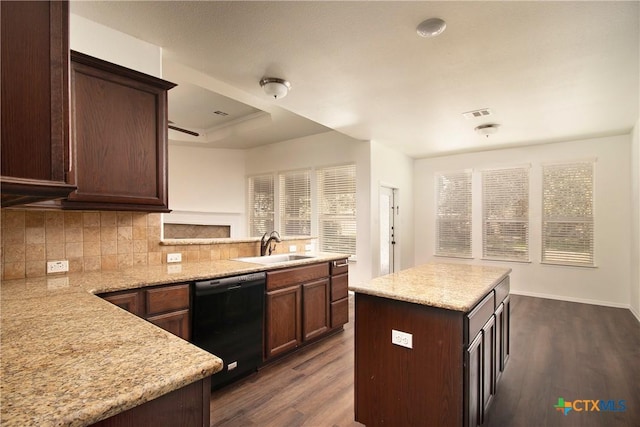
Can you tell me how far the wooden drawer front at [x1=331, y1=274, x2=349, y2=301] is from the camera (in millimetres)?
3379

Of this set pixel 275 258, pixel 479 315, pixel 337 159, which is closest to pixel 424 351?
pixel 479 315

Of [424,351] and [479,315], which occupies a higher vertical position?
[479,315]

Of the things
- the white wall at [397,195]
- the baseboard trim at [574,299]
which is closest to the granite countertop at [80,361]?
the white wall at [397,195]

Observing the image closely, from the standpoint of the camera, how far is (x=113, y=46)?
2.21m

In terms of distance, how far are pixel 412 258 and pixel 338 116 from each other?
382cm

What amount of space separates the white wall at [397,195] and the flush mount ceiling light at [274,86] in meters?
2.49

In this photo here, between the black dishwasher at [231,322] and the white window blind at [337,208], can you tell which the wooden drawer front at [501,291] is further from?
the white window blind at [337,208]

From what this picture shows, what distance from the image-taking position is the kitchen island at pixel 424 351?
156 cm

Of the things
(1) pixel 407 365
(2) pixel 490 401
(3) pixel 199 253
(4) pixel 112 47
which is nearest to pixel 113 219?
(3) pixel 199 253

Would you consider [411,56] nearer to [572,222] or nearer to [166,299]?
[166,299]

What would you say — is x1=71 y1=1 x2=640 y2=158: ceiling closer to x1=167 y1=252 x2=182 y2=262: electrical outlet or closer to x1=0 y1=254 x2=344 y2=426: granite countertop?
x1=167 y1=252 x2=182 y2=262: electrical outlet

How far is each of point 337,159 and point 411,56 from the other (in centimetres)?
301

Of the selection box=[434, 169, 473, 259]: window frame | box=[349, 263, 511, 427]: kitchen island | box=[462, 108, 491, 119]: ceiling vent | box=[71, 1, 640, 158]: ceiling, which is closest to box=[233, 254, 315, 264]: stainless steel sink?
box=[349, 263, 511, 427]: kitchen island

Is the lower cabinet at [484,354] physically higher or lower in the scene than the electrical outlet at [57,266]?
lower
